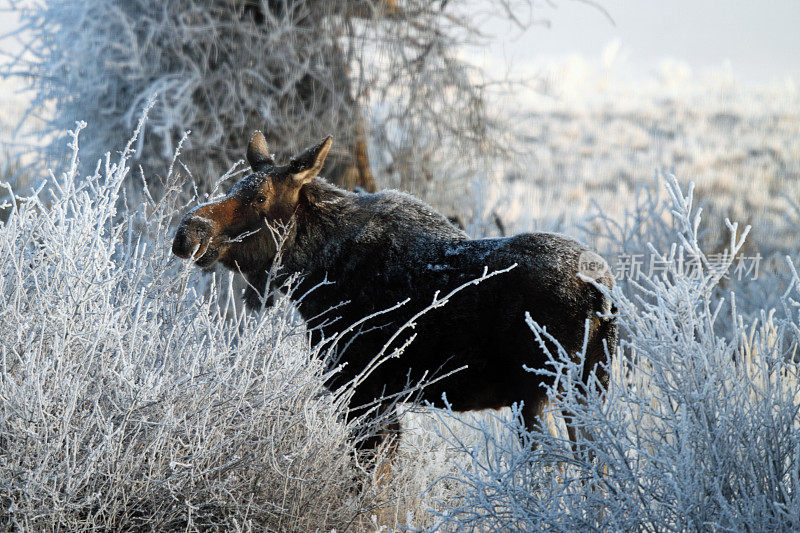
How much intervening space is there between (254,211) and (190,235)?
0.37 meters

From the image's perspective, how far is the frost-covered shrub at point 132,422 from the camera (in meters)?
2.67

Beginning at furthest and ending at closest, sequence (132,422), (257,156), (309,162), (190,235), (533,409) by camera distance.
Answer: (257,156) < (309,162) < (190,235) < (533,409) < (132,422)

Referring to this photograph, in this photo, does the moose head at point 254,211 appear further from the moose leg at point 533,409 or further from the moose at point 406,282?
the moose leg at point 533,409

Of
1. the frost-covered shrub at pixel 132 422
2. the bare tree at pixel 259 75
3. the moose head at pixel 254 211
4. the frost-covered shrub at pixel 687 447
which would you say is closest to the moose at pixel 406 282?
the moose head at pixel 254 211

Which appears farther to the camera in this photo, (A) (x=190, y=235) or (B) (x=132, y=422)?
(A) (x=190, y=235)

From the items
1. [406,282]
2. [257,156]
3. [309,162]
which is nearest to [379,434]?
[406,282]

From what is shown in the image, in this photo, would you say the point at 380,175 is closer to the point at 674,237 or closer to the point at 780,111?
the point at 674,237

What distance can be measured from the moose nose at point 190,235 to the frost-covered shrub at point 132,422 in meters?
0.21

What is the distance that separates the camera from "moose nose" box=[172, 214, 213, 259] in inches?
140

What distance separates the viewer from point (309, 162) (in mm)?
3793

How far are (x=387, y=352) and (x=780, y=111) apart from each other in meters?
26.6

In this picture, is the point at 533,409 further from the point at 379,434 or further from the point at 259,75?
the point at 259,75

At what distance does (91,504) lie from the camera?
8.80 feet

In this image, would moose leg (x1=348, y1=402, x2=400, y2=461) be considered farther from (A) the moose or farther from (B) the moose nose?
(B) the moose nose
